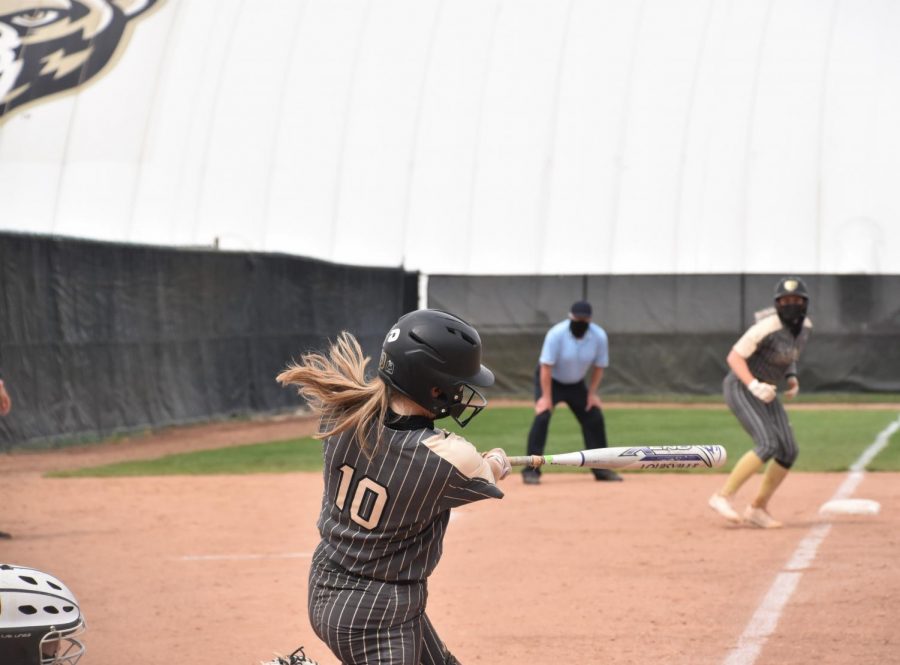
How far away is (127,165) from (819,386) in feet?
50.5

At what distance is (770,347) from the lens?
1048cm

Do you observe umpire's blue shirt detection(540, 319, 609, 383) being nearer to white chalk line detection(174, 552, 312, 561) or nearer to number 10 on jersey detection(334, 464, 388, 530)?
white chalk line detection(174, 552, 312, 561)

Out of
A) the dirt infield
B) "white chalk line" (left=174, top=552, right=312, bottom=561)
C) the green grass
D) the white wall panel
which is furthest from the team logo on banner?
"white chalk line" (left=174, top=552, right=312, bottom=561)

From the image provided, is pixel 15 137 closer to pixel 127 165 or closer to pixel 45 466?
pixel 127 165

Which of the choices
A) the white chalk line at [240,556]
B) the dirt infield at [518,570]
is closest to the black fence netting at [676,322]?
the dirt infield at [518,570]

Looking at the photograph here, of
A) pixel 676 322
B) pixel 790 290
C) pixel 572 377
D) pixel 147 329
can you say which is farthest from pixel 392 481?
pixel 676 322

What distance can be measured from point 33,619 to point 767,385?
282 inches

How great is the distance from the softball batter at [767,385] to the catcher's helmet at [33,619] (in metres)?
6.92

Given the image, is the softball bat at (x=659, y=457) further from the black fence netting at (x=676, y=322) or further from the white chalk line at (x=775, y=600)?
the black fence netting at (x=676, y=322)

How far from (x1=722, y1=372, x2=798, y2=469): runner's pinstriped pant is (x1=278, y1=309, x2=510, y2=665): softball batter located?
21.4 feet

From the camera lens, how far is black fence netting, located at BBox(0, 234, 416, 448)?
1708 cm

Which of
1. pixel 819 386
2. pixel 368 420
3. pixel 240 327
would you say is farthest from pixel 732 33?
pixel 368 420

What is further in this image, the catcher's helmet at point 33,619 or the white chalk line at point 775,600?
the white chalk line at point 775,600

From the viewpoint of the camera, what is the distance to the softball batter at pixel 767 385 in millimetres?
10328
